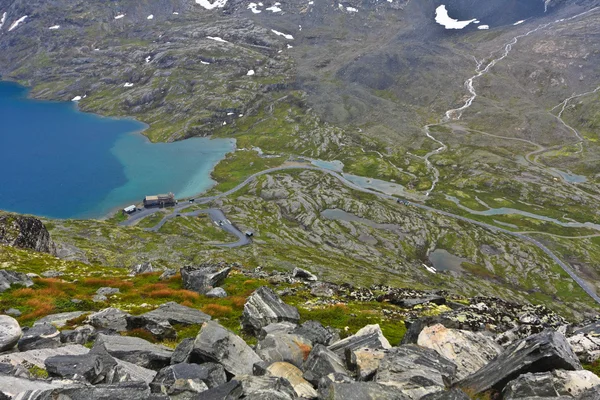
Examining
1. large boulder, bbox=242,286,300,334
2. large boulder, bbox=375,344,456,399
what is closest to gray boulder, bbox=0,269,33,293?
large boulder, bbox=242,286,300,334

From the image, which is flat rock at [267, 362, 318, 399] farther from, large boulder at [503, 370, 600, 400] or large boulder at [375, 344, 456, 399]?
large boulder at [503, 370, 600, 400]

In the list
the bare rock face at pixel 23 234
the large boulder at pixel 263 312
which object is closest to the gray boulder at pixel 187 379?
the large boulder at pixel 263 312

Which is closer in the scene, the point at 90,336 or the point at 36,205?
the point at 90,336

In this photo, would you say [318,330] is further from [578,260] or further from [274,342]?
[578,260]

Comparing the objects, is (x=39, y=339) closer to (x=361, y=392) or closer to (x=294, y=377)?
(x=294, y=377)

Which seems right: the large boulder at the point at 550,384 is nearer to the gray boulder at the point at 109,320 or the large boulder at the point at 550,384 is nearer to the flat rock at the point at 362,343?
the flat rock at the point at 362,343

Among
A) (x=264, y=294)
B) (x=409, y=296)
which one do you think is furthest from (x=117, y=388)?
(x=409, y=296)
